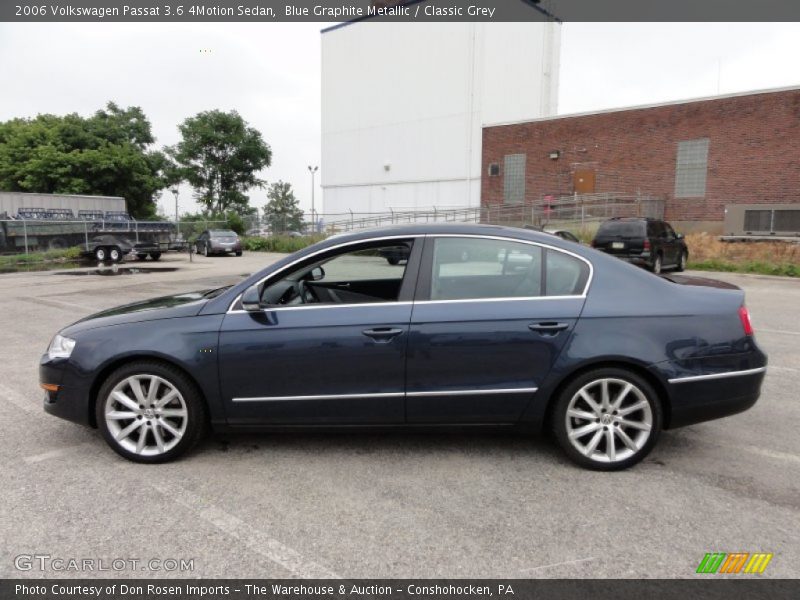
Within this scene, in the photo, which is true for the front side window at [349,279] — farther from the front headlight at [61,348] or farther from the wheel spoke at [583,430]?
the wheel spoke at [583,430]

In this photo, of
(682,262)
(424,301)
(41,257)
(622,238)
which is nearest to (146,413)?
(424,301)

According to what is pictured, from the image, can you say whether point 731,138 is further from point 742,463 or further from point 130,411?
point 130,411

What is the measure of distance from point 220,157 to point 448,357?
48714mm

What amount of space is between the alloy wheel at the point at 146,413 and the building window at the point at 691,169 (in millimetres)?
29899

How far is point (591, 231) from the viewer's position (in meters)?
23.9

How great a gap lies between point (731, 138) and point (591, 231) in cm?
951

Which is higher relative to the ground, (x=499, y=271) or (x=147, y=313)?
(x=499, y=271)

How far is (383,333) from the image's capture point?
3.58m

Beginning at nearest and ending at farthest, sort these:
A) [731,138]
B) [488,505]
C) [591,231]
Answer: [488,505], [591,231], [731,138]

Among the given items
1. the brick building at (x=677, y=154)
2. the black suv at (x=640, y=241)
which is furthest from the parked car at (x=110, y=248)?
the brick building at (x=677, y=154)

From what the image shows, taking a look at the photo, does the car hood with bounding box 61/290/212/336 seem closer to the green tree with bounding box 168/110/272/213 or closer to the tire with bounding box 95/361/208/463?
the tire with bounding box 95/361/208/463

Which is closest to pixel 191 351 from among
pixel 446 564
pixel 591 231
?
pixel 446 564

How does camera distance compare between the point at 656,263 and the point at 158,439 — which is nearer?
the point at 158,439

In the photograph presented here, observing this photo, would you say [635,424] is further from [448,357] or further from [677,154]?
[677,154]
